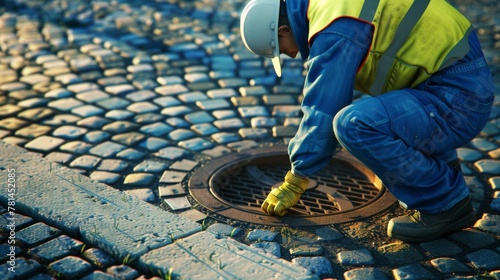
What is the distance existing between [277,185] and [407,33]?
1.22m

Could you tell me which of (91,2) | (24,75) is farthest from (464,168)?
(91,2)

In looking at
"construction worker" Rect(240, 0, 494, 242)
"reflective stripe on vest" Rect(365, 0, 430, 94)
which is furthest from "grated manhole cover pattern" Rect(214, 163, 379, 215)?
"reflective stripe on vest" Rect(365, 0, 430, 94)

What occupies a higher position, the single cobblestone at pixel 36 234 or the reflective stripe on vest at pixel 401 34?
the reflective stripe on vest at pixel 401 34

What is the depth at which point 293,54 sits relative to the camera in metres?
3.65

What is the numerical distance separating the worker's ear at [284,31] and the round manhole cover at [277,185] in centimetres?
93

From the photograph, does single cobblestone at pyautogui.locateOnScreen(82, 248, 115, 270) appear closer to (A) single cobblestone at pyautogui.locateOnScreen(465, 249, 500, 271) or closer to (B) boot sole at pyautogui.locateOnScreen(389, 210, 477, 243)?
(B) boot sole at pyautogui.locateOnScreen(389, 210, 477, 243)

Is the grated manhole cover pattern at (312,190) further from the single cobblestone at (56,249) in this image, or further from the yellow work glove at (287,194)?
the single cobblestone at (56,249)

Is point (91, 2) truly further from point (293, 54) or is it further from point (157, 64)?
point (293, 54)

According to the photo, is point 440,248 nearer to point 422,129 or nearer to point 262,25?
point 422,129

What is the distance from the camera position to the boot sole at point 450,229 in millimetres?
3432

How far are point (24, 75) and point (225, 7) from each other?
250cm

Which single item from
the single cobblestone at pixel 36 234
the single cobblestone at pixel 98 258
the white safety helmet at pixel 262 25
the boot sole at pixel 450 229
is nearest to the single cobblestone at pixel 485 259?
the boot sole at pixel 450 229

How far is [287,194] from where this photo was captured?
359cm

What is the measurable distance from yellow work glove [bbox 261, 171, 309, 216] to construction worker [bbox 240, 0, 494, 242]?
4 centimetres
